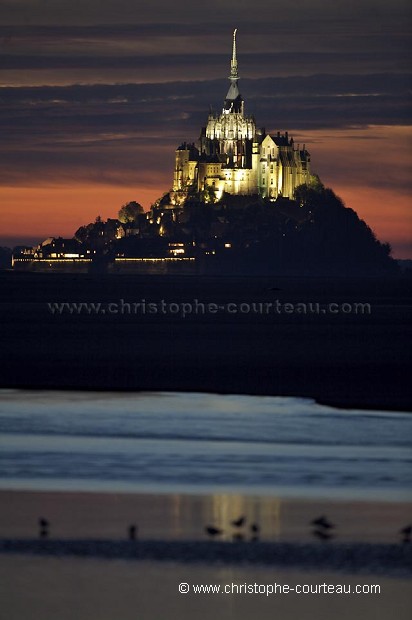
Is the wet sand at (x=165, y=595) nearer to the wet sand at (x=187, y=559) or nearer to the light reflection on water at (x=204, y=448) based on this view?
the wet sand at (x=187, y=559)

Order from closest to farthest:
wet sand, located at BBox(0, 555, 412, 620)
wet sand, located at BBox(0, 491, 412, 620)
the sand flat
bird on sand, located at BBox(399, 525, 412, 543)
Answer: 1. wet sand, located at BBox(0, 555, 412, 620)
2. wet sand, located at BBox(0, 491, 412, 620)
3. bird on sand, located at BBox(399, 525, 412, 543)
4. the sand flat

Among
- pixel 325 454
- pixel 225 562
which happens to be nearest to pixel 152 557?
pixel 225 562

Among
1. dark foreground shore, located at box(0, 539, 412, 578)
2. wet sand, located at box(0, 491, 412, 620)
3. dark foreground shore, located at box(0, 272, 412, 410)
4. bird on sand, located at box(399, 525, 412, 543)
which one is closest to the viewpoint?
wet sand, located at box(0, 491, 412, 620)

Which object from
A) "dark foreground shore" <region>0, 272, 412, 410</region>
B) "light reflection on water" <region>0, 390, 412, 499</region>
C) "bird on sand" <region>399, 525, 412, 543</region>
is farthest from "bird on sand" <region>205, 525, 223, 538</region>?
"dark foreground shore" <region>0, 272, 412, 410</region>

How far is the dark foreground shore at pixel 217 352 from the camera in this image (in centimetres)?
3975

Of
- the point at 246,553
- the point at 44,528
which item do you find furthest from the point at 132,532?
Result: the point at 246,553

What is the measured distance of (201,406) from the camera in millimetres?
31859

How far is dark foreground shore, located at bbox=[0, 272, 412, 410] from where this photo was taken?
3975 centimetres

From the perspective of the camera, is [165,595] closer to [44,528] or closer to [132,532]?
[132,532]

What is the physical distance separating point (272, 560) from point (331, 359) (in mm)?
40423

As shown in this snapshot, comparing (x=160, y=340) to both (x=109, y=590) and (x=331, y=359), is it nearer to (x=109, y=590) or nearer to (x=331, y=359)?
(x=331, y=359)

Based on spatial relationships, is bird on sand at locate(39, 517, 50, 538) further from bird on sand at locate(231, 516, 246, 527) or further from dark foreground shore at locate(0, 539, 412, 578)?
bird on sand at locate(231, 516, 246, 527)

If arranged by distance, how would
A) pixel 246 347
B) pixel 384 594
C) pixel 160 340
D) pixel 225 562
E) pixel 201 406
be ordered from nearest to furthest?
pixel 384 594, pixel 225 562, pixel 201 406, pixel 246 347, pixel 160 340

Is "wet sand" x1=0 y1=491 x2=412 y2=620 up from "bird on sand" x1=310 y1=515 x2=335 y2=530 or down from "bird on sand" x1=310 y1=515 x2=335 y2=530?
down
